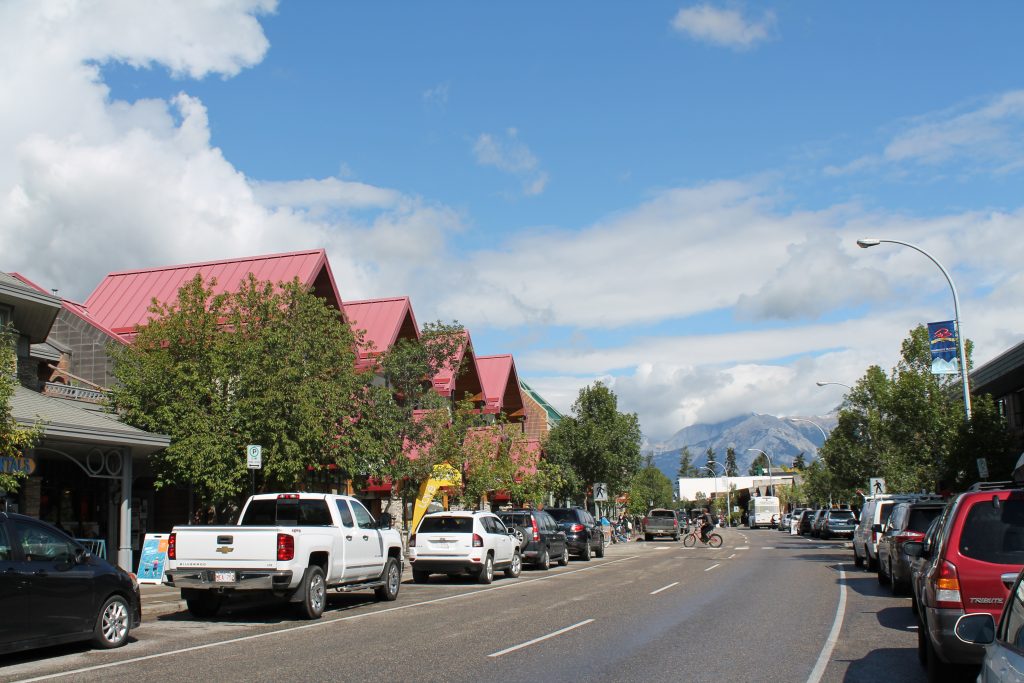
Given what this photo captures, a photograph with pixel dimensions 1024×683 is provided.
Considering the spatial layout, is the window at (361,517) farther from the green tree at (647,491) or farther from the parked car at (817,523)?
the green tree at (647,491)

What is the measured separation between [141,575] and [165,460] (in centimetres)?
368

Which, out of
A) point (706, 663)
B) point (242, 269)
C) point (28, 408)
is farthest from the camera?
point (242, 269)

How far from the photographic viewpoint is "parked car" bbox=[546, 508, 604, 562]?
32.7m

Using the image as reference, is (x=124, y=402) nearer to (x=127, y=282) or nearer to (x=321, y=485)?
(x=321, y=485)

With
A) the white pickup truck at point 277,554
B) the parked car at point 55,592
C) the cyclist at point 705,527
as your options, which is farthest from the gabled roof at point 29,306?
the cyclist at point 705,527

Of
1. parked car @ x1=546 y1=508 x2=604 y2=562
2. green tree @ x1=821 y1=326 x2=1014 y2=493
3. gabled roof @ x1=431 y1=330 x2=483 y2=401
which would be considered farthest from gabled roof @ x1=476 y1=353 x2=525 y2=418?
green tree @ x1=821 y1=326 x2=1014 y2=493

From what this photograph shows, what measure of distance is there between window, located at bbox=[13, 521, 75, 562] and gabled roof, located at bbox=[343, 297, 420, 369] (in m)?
22.4

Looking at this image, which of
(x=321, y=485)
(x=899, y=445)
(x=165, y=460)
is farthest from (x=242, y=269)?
(x=899, y=445)

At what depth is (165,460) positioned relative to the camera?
872 inches

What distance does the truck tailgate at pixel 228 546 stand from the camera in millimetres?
13977

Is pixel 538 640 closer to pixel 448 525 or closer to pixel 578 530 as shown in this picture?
pixel 448 525

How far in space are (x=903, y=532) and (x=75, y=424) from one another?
610 inches

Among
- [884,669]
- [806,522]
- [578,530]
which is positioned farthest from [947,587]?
[806,522]

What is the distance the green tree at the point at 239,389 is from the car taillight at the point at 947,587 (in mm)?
16170
